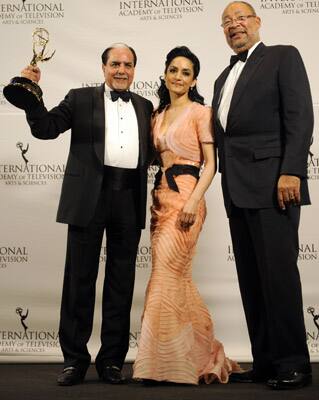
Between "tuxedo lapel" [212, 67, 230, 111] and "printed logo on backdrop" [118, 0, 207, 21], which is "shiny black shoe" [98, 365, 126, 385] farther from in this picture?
"printed logo on backdrop" [118, 0, 207, 21]

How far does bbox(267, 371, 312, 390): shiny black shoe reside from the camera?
126 inches

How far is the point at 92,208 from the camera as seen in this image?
3439 mm

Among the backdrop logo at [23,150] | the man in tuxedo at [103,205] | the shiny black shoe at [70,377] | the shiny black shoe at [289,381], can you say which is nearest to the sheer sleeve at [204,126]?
the man in tuxedo at [103,205]

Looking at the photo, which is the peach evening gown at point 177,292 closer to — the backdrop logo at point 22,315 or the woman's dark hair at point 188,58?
the woman's dark hair at point 188,58

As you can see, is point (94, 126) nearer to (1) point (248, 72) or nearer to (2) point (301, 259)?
(1) point (248, 72)

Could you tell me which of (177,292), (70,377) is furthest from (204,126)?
(70,377)

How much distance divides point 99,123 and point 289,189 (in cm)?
99

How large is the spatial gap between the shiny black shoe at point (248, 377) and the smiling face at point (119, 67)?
4.99 ft

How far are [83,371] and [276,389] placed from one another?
941 millimetres

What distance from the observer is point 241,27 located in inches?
135

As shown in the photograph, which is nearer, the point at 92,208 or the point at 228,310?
the point at 92,208

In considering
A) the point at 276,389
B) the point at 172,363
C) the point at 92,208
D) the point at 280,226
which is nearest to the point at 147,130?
the point at 92,208

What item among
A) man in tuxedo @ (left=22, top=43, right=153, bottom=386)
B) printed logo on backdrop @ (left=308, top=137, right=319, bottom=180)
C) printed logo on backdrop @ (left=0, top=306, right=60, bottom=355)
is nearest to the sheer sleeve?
man in tuxedo @ (left=22, top=43, right=153, bottom=386)

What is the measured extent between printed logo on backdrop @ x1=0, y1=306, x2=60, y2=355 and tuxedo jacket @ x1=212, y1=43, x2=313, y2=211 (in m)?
1.91
